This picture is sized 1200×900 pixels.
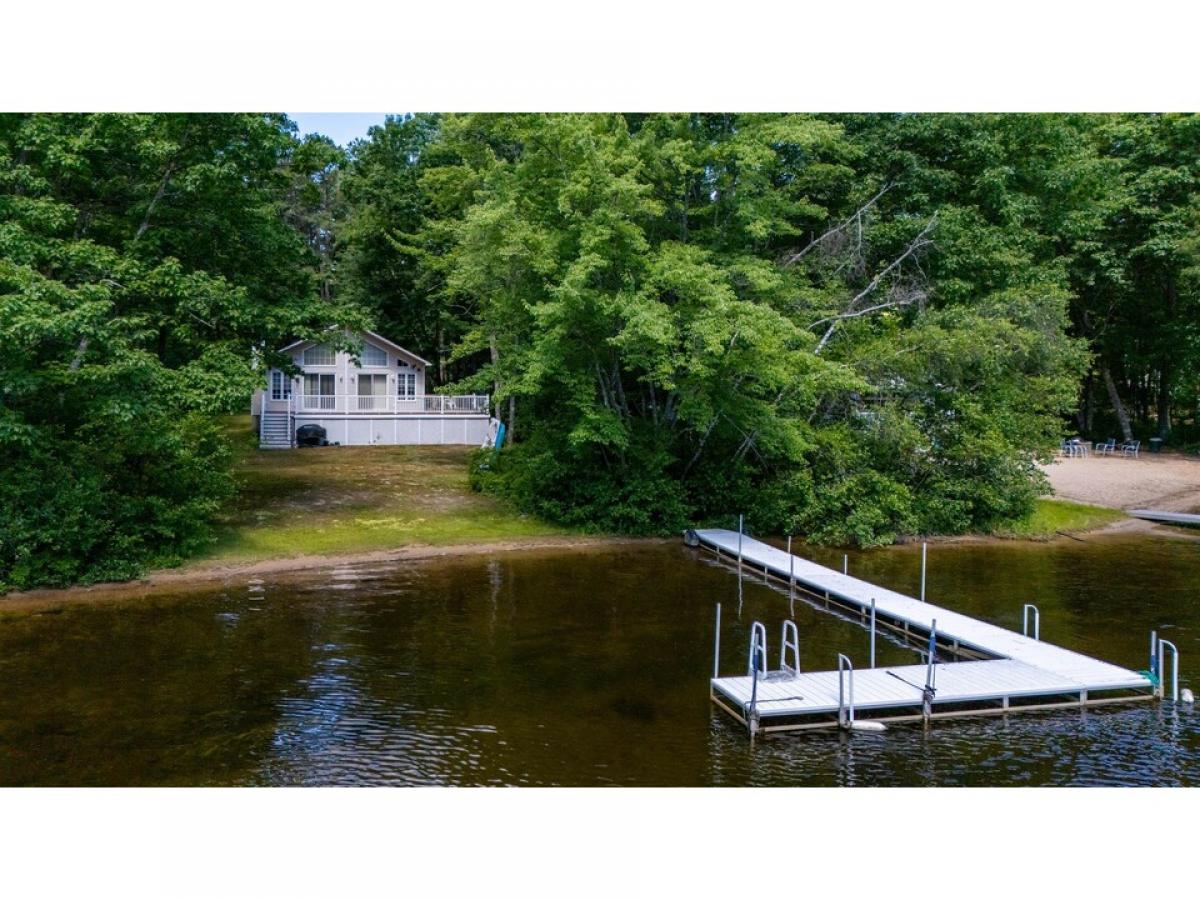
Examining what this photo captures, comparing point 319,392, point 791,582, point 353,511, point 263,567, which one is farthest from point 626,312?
point 319,392

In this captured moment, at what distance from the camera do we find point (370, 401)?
127 feet

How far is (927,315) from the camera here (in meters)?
25.1

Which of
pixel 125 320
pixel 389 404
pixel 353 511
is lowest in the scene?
pixel 353 511

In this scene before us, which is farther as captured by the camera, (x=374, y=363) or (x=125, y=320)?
(x=374, y=363)

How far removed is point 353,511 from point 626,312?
8.58 m

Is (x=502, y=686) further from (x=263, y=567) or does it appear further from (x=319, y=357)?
(x=319, y=357)

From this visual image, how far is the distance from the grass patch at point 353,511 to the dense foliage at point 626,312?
3.48 ft

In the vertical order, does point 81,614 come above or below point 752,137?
below

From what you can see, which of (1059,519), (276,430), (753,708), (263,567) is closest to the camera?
(753,708)

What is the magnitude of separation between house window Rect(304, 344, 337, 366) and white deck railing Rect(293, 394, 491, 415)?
1.31m

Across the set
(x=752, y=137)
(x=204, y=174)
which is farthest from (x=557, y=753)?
(x=752, y=137)

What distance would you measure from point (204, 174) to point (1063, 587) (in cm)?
1902

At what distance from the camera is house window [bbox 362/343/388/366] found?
38906 mm

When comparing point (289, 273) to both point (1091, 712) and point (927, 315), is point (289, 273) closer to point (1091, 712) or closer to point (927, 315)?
point (927, 315)
